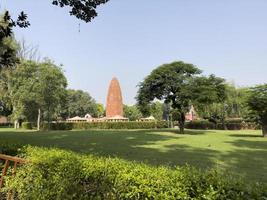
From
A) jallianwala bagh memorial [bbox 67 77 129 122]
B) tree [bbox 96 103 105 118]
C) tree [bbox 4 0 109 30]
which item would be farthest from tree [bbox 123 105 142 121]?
tree [bbox 4 0 109 30]

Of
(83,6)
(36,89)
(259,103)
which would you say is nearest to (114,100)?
(36,89)

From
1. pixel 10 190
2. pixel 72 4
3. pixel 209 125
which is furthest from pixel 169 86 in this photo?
pixel 10 190

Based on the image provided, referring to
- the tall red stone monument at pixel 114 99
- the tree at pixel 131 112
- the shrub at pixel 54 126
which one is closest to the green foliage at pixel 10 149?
the shrub at pixel 54 126

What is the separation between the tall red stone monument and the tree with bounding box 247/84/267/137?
44024mm

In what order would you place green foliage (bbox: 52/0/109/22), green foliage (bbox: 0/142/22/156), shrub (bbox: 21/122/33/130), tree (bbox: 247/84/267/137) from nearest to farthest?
green foliage (bbox: 0/142/22/156) → green foliage (bbox: 52/0/109/22) → tree (bbox: 247/84/267/137) → shrub (bbox: 21/122/33/130)

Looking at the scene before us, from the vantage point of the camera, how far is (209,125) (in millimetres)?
54156

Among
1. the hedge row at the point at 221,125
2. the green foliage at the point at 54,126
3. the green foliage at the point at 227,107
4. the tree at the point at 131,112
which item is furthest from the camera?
the tree at the point at 131,112

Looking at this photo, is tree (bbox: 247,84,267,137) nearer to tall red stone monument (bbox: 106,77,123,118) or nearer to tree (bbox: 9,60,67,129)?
tree (bbox: 9,60,67,129)

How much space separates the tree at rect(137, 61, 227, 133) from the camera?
3344 centimetres

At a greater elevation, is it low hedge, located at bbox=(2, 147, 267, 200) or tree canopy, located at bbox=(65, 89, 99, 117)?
tree canopy, located at bbox=(65, 89, 99, 117)

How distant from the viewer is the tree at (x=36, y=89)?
45.4 metres

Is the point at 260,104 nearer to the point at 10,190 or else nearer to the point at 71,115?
the point at 10,190

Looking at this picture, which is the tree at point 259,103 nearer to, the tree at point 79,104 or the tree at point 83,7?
the tree at point 83,7

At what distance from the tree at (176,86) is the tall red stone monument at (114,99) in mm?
34433
